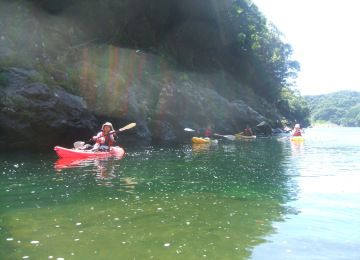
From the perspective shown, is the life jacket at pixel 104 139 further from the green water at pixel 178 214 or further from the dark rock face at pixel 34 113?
the green water at pixel 178 214

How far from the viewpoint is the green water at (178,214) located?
20.6 feet

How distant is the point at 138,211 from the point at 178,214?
0.89 meters

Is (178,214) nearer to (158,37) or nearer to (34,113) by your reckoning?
(34,113)


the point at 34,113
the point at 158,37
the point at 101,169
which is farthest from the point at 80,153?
the point at 158,37

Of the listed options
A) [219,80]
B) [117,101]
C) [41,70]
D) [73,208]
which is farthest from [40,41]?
[219,80]

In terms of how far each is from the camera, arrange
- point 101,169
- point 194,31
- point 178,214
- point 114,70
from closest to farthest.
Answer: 1. point 178,214
2. point 101,169
3. point 114,70
4. point 194,31

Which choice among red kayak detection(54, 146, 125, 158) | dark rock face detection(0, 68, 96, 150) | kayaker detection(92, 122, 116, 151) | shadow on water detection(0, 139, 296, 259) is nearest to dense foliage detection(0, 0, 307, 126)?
dark rock face detection(0, 68, 96, 150)

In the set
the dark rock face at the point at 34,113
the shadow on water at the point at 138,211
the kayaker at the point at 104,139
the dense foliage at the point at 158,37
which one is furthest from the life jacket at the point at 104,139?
the dense foliage at the point at 158,37

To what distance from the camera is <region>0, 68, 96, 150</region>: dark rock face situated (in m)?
22.0

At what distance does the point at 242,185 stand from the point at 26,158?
1134 centimetres

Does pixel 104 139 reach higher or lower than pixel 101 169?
higher

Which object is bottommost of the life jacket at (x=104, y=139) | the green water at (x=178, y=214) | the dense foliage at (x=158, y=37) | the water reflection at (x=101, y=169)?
the green water at (x=178, y=214)

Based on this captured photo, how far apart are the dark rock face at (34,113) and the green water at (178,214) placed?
7.82 m

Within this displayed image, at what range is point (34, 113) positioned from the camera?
2255cm
